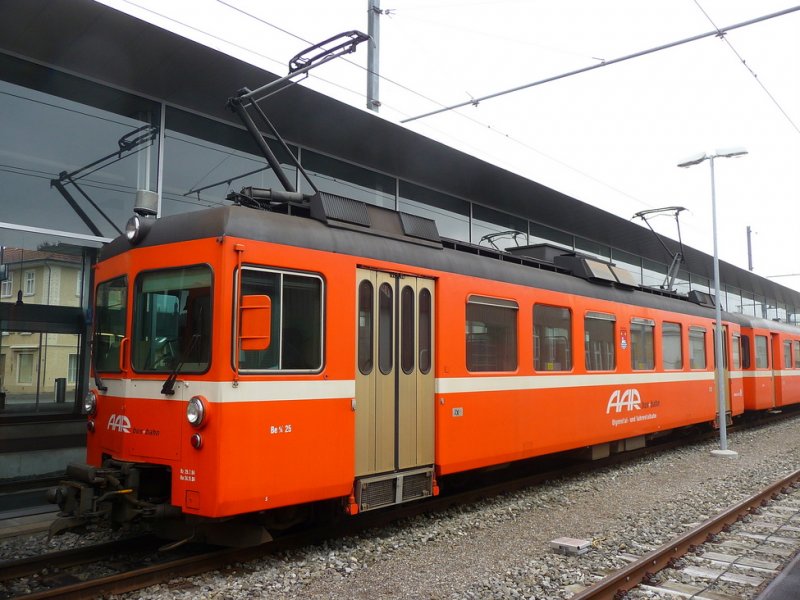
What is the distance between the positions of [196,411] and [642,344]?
28.1 feet

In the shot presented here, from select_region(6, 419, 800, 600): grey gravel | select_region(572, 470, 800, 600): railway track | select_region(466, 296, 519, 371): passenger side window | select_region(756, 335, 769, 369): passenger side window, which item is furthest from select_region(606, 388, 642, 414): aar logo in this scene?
select_region(756, 335, 769, 369): passenger side window

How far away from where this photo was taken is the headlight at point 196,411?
210 inches

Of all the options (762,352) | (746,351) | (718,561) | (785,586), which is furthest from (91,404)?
(762,352)

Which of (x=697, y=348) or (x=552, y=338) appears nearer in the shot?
(x=552, y=338)

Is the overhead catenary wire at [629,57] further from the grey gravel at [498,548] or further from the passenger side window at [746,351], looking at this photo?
the passenger side window at [746,351]

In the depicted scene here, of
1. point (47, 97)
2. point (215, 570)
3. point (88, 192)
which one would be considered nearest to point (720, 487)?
point (215, 570)

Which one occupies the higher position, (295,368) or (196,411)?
(295,368)

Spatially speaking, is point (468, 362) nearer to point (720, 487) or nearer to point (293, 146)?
point (720, 487)

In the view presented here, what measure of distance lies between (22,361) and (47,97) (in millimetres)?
3498

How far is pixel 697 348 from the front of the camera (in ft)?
45.7

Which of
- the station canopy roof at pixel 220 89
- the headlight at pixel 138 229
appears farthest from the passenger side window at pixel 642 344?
the headlight at pixel 138 229

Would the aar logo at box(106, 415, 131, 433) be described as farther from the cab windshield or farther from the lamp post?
the lamp post

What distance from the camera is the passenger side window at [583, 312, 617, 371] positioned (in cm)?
1012

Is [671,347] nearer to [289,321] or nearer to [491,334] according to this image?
[491,334]
